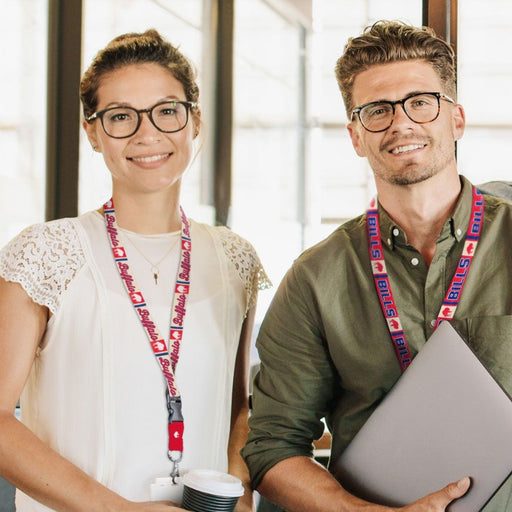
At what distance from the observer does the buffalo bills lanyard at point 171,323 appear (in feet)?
5.53

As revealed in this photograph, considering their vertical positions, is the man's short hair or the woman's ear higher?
the man's short hair

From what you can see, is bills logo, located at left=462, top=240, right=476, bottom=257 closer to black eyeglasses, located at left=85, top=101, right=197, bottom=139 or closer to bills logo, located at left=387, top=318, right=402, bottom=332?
bills logo, located at left=387, top=318, right=402, bottom=332

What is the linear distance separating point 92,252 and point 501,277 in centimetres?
88

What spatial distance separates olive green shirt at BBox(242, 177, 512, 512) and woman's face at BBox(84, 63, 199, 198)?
37 cm

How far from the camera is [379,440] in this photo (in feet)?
5.01

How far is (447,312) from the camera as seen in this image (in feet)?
5.21

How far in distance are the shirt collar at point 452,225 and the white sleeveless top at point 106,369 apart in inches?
17.4

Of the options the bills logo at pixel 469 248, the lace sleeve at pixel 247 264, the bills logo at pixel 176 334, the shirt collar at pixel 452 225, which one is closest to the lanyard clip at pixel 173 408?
the bills logo at pixel 176 334

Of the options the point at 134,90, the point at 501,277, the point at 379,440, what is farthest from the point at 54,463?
the point at 501,277

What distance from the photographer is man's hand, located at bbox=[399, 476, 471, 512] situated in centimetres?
136

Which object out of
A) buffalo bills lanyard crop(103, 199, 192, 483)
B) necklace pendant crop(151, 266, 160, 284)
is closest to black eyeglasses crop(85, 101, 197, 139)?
buffalo bills lanyard crop(103, 199, 192, 483)

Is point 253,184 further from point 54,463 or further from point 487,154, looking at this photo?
point 54,463

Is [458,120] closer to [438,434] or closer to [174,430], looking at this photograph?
[438,434]

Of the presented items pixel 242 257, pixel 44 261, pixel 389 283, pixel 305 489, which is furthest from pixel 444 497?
pixel 44 261
